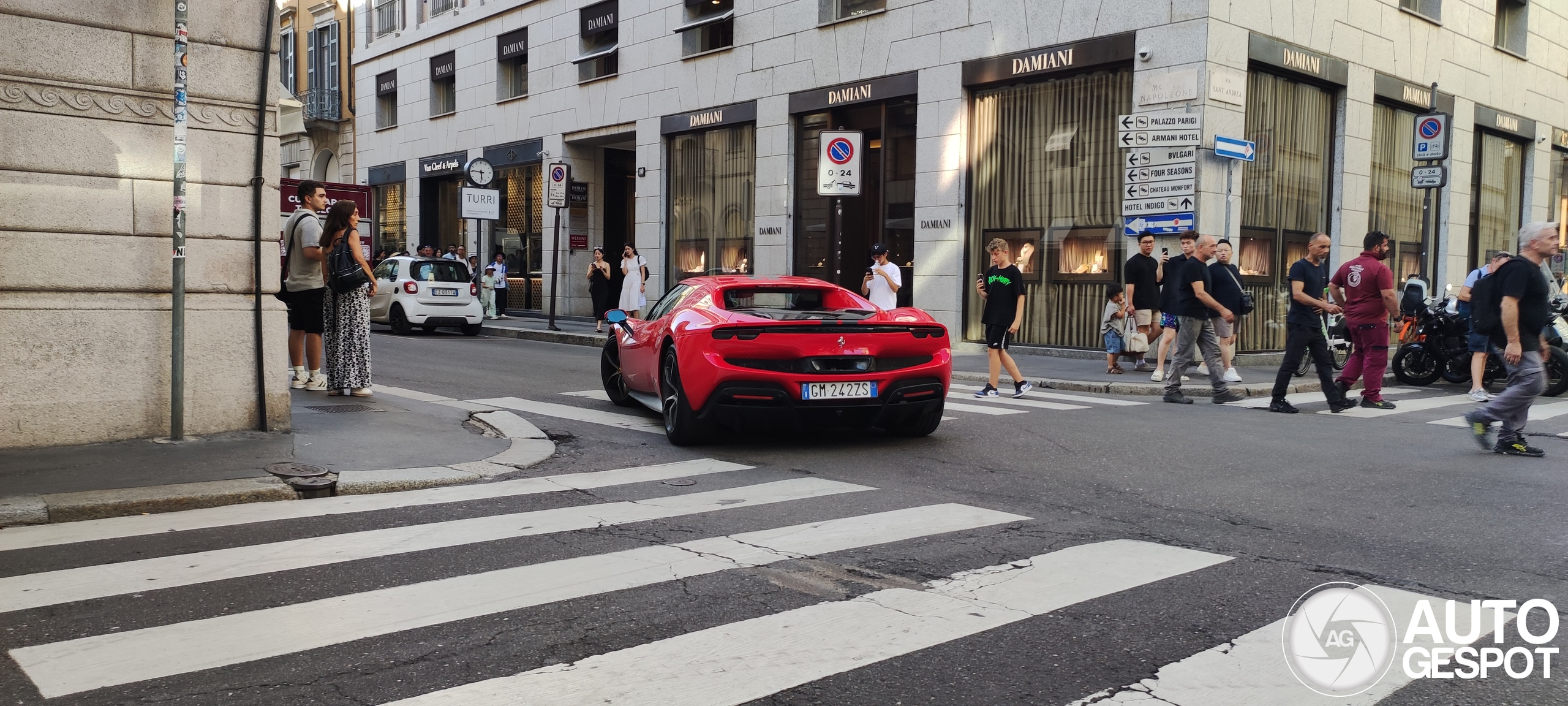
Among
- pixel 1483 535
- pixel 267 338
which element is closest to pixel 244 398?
pixel 267 338

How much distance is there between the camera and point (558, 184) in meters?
22.2

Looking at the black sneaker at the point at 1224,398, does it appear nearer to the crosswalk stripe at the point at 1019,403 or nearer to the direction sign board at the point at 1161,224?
the crosswalk stripe at the point at 1019,403

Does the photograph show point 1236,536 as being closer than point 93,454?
Yes

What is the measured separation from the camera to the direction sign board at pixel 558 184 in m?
22.1

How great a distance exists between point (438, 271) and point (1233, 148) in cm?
1388

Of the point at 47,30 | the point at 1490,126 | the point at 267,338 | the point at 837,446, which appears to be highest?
the point at 1490,126

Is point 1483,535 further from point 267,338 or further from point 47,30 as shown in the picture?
point 47,30

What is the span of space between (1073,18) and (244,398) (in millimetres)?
13066

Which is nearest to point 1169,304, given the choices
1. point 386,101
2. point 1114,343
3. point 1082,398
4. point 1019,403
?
point 1114,343

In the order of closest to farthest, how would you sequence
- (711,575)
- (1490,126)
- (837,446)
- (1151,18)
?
(711,575), (837,446), (1151,18), (1490,126)

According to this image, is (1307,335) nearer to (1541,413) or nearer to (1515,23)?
(1541,413)

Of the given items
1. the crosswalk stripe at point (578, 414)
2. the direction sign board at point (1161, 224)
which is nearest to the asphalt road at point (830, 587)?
the crosswalk stripe at point (578, 414)

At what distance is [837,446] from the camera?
331 inches

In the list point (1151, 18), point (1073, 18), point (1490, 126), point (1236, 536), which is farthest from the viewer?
point (1490, 126)
